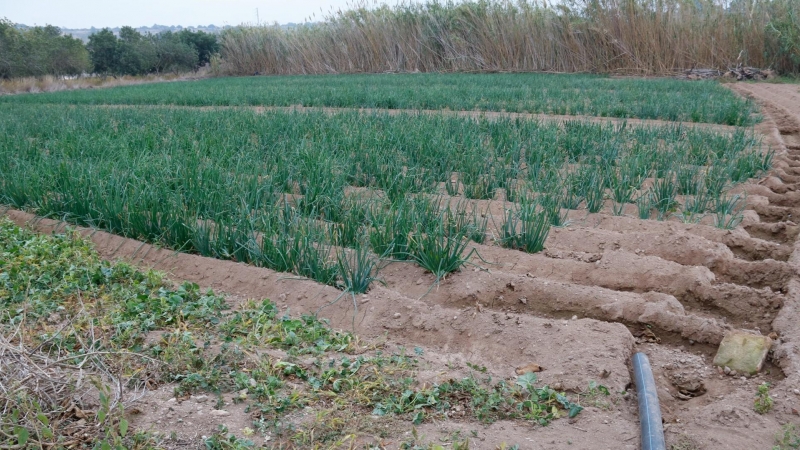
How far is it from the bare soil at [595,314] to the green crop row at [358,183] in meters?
0.15

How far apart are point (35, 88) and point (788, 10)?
20.0 meters

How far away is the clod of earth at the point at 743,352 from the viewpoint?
2732mm

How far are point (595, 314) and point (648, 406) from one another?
838 millimetres

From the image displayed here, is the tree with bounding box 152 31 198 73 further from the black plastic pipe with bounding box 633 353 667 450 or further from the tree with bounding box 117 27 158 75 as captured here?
the black plastic pipe with bounding box 633 353 667 450

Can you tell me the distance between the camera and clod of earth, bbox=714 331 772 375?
2732 mm

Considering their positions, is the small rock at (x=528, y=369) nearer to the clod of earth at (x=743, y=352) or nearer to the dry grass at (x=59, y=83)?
the clod of earth at (x=743, y=352)

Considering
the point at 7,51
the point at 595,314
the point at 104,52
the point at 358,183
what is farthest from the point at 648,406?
the point at 104,52

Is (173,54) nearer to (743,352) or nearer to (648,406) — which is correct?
(743,352)

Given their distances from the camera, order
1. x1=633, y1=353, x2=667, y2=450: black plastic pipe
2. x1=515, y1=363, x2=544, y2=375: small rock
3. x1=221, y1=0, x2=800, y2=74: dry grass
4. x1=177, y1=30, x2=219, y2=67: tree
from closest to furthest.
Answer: x1=633, y1=353, x2=667, y2=450: black plastic pipe
x1=515, y1=363, x2=544, y2=375: small rock
x1=221, y1=0, x2=800, y2=74: dry grass
x1=177, y1=30, x2=219, y2=67: tree

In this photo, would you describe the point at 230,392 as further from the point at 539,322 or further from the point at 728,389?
the point at 728,389

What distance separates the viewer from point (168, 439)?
2.22 metres

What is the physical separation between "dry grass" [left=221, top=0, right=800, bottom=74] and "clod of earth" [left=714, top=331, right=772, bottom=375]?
1478 cm

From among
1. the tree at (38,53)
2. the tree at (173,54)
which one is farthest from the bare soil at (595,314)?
the tree at (173,54)

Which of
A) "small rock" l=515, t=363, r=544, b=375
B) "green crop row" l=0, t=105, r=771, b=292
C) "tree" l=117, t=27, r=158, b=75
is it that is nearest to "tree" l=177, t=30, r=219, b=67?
"tree" l=117, t=27, r=158, b=75
